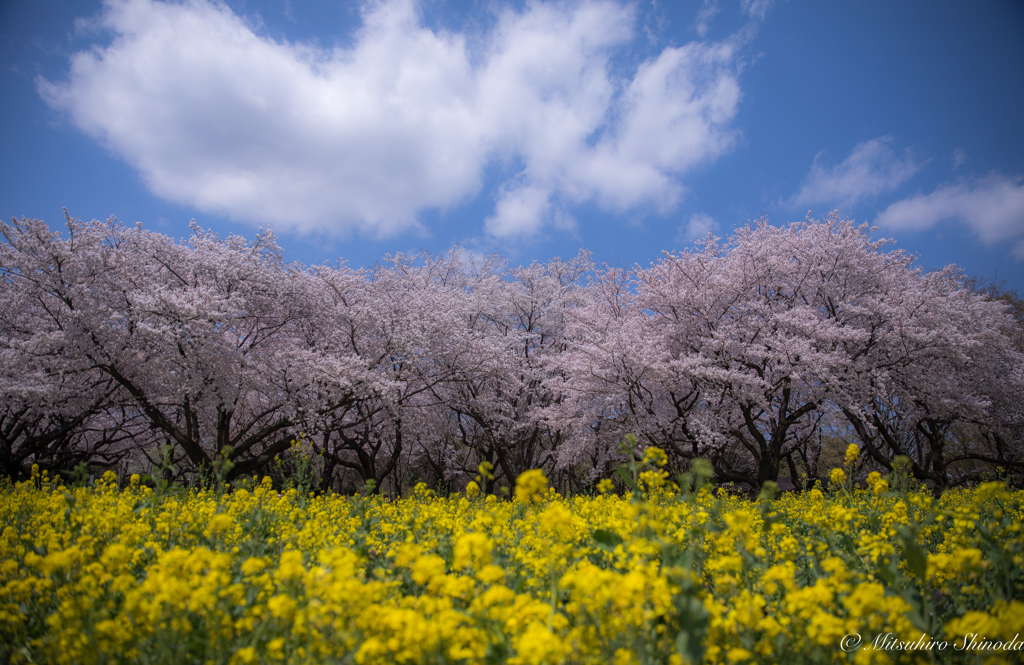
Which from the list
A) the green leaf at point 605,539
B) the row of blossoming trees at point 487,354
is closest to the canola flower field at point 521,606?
the green leaf at point 605,539

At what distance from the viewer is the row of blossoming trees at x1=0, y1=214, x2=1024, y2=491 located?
1209 centimetres

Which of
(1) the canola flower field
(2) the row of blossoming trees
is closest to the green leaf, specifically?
(1) the canola flower field

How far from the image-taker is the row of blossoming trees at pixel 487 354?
39.7 ft

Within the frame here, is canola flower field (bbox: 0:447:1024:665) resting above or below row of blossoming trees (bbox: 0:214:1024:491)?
below

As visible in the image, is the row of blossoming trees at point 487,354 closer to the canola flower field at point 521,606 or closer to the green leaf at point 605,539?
the canola flower field at point 521,606

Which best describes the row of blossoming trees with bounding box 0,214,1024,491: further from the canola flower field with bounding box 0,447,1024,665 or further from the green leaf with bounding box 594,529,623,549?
the green leaf with bounding box 594,529,623,549

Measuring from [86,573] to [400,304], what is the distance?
13.2 metres

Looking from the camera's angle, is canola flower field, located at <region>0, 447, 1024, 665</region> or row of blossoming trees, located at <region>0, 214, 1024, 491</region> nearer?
canola flower field, located at <region>0, 447, 1024, 665</region>

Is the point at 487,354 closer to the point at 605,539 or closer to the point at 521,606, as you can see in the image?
the point at 605,539

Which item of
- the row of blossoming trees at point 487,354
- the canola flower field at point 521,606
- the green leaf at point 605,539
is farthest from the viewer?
the row of blossoming trees at point 487,354

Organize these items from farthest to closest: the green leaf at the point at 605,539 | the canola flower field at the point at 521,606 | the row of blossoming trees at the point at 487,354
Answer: the row of blossoming trees at the point at 487,354 < the green leaf at the point at 605,539 < the canola flower field at the point at 521,606

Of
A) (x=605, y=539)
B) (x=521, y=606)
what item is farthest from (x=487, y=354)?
(x=521, y=606)

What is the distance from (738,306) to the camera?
49.7 ft

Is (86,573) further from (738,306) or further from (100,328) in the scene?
(738,306)
